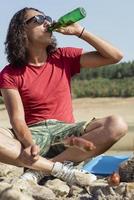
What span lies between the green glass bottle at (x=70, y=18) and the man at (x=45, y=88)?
0.05 metres

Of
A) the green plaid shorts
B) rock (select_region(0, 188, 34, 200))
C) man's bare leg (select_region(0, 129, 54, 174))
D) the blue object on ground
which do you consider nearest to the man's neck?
the green plaid shorts

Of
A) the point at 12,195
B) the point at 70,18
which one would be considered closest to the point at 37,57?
the point at 70,18

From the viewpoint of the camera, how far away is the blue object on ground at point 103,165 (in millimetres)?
6003

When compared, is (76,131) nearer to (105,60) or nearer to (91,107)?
(105,60)

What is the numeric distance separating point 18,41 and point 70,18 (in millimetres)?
480

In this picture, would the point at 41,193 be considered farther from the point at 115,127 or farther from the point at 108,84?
the point at 108,84

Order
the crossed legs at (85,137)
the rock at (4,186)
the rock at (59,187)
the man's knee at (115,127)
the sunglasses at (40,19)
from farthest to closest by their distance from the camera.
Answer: the sunglasses at (40,19), the man's knee at (115,127), the crossed legs at (85,137), the rock at (59,187), the rock at (4,186)

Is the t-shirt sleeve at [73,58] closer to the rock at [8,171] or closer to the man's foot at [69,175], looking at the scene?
the man's foot at [69,175]

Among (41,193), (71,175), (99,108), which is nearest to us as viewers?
(41,193)

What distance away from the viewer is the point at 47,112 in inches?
221

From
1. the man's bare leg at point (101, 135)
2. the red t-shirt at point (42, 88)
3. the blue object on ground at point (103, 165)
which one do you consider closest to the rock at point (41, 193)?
the man's bare leg at point (101, 135)

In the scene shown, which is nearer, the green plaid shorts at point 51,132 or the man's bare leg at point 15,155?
the man's bare leg at point 15,155

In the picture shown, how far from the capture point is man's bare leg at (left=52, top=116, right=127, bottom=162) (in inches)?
210

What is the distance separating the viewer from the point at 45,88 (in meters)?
5.62
